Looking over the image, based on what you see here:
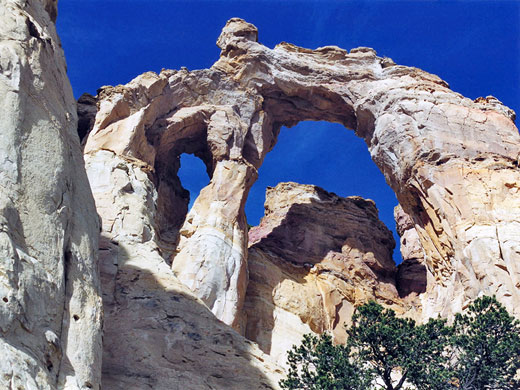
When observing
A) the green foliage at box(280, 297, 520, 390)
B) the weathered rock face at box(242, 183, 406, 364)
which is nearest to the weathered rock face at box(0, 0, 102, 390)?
the green foliage at box(280, 297, 520, 390)

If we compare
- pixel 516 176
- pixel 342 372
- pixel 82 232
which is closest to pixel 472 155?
pixel 516 176

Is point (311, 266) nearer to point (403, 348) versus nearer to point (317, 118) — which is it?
point (317, 118)

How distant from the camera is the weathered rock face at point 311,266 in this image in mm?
27938

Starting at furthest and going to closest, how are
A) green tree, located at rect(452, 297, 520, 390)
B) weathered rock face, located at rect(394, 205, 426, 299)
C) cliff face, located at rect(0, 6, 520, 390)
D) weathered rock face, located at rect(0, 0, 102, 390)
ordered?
1. weathered rock face, located at rect(394, 205, 426, 299)
2. green tree, located at rect(452, 297, 520, 390)
3. cliff face, located at rect(0, 6, 520, 390)
4. weathered rock face, located at rect(0, 0, 102, 390)

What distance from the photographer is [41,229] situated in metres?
11.6

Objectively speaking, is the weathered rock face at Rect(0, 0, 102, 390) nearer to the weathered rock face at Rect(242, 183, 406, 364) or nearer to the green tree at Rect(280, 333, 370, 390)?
the green tree at Rect(280, 333, 370, 390)

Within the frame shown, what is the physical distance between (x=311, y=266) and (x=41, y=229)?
71.6 feet

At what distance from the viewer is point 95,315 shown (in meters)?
12.3

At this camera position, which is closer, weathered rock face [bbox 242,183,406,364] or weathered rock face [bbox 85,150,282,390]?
weathered rock face [bbox 85,150,282,390]

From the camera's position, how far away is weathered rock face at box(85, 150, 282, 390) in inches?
605

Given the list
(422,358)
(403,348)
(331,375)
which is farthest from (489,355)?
(331,375)

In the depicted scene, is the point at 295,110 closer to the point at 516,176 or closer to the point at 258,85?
the point at 258,85

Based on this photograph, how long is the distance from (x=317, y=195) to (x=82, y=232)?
2414 centimetres

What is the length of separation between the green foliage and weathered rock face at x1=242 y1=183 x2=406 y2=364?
9713mm
